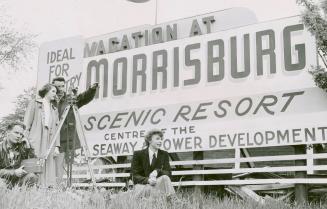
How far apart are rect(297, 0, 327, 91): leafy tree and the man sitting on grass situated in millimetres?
4006

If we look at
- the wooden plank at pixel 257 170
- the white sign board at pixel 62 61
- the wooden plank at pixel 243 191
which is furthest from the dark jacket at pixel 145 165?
the white sign board at pixel 62 61

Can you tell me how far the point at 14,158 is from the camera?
6.10m

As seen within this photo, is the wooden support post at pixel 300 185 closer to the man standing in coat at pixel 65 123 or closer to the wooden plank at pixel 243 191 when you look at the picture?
the wooden plank at pixel 243 191

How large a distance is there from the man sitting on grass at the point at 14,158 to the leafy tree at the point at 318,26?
401cm

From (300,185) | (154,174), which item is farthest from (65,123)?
(300,185)

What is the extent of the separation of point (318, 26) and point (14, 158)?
432 centimetres

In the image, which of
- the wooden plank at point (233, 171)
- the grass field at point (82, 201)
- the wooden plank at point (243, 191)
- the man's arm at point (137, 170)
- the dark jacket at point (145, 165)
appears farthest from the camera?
the wooden plank at point (243, 191)

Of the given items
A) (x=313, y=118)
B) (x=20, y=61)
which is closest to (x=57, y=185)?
(x=313, y=118)

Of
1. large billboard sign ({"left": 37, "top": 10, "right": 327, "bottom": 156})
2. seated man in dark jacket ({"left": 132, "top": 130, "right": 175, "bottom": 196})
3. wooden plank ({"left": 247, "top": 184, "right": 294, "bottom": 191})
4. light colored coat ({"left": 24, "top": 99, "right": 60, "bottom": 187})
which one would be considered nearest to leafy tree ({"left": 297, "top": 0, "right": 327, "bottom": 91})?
large billboard sign ({"left": 37, "top": 10, "right": 327, "bottom": 156})

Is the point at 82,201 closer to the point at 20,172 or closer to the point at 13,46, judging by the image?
the point at 20,172

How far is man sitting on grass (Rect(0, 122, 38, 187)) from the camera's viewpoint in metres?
5.93

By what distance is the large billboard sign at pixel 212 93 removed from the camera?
7238mm

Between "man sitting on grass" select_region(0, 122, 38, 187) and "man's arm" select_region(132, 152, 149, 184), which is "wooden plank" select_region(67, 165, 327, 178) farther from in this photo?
"man sitting on grass" select_region(0, 122, 38, 187)

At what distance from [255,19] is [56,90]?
3.58 m
